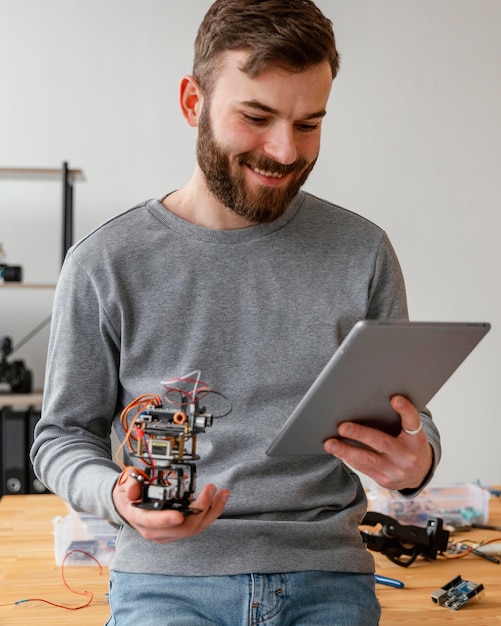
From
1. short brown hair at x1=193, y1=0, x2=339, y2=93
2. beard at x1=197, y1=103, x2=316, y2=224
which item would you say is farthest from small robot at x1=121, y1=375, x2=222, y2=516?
short brown hair at x1=193, y1=0, x2=339, y2=93

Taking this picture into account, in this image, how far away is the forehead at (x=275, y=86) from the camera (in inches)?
52.7

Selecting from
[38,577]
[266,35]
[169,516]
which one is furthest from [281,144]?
[38,577]

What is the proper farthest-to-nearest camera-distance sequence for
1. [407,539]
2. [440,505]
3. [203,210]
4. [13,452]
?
[13,452] → [440,505] → [407,539] → [203,210]

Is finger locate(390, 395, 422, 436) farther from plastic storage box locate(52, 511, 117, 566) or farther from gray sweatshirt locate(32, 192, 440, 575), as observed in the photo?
plastic storage box locate(52, 511, 117, 566)

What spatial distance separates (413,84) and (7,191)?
2019 millimetres

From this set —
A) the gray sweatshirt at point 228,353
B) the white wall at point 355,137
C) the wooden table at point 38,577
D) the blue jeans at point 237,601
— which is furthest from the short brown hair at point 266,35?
the white wall at point 355,137

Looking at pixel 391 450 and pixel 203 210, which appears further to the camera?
pixel 203 210

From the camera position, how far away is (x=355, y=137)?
4.05 m

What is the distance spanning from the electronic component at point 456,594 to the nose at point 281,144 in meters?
0.87

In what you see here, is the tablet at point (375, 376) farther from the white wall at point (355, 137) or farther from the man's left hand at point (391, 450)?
the white wall at point (355, 137)

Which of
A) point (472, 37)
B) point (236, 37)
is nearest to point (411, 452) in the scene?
point (236, 37)

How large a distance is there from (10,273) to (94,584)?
2.13 metres

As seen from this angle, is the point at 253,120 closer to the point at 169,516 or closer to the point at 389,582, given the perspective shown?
the point at 169,516

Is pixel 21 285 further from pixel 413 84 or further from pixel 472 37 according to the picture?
pixel 472 37
